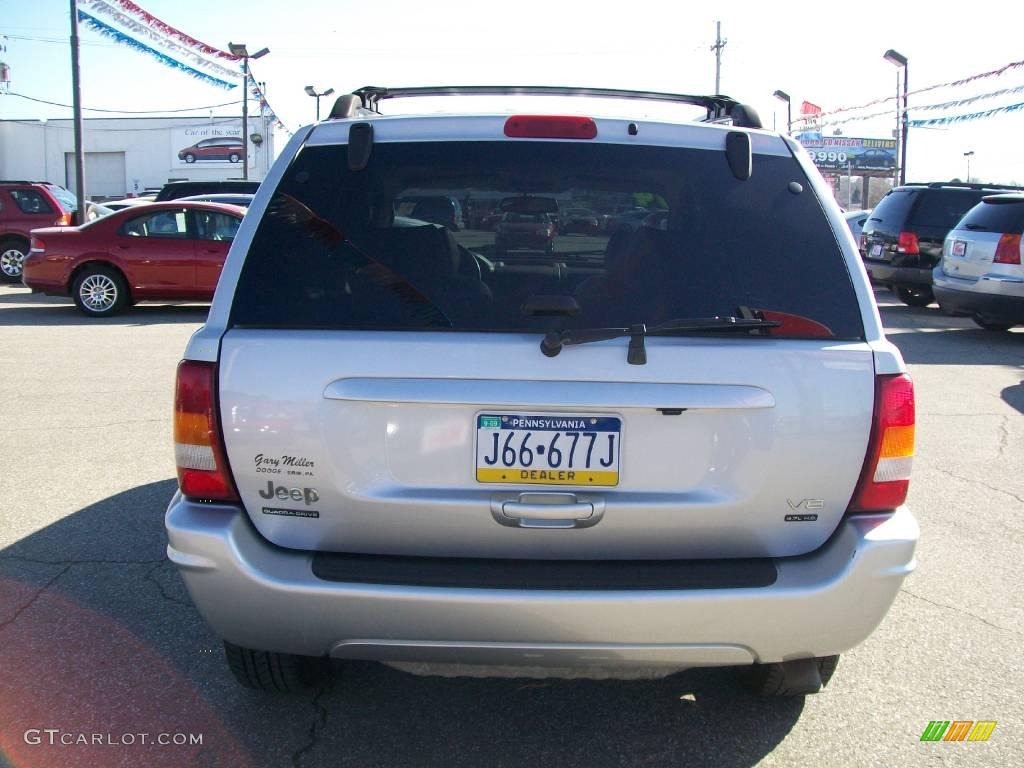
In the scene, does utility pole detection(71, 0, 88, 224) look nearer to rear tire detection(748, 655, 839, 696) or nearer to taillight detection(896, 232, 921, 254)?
taillight detection(896, 232, 921, 254)

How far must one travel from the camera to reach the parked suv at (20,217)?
17750 millimetres

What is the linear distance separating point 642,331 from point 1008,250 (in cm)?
1038

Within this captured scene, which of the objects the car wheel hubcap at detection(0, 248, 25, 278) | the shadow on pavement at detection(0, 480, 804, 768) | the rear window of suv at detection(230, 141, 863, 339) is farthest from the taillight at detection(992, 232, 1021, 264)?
the car wheel hubcap at detection(0, 248, 25, 278)

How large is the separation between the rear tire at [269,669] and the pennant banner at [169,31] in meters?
21.4

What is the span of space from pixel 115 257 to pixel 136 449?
8.10 meters

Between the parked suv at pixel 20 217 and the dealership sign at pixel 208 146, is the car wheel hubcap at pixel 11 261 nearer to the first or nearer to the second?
the parked suv at pixel 20 217

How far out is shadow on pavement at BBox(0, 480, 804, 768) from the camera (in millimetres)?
2918

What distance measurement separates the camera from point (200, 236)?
13727 millimetres

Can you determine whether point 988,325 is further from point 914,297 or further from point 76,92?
point 76,92

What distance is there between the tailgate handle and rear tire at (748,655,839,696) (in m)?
0.85

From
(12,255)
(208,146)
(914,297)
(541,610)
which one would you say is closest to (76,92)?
(12,255)

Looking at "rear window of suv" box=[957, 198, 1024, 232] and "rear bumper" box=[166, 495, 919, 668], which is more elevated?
"rear window of suv" box=[957, 198, 1024, 232]

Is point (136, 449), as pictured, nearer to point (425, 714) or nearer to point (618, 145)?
point (425, 714)

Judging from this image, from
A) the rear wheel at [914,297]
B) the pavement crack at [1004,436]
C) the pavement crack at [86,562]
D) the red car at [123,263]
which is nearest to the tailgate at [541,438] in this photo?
the pavement crack at [86,562]
